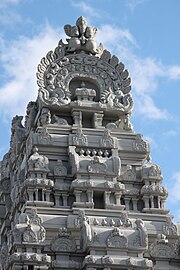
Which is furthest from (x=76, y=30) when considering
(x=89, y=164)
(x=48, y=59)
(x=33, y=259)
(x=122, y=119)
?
(x=33, y=259)

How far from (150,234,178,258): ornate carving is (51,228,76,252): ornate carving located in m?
2.67

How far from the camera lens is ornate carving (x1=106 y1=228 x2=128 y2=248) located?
2756 cm

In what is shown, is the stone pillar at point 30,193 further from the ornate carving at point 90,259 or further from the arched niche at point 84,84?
the arched niche at point 84,84

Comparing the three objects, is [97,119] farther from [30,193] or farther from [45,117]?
[30,193]

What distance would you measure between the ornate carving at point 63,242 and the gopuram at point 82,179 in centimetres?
3

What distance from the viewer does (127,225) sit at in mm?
28609

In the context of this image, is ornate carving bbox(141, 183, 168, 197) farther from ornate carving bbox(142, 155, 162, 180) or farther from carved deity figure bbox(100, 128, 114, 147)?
carved deity figure bbox(100, 128, 114, 147)

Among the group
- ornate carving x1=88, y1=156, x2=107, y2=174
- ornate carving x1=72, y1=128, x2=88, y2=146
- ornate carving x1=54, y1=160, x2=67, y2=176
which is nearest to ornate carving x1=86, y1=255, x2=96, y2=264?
ornate carving x1=88, y1=156, x2=107, y2=174

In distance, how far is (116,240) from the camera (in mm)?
27656

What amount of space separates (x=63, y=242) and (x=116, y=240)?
1.75 meters

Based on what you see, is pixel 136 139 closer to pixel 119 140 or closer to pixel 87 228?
pixel 119 140

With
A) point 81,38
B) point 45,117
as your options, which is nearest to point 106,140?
point 45,117

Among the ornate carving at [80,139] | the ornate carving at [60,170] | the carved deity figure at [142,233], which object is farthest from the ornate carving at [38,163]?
the carved deity figure at [142,233]

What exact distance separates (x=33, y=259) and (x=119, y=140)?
271 inches
